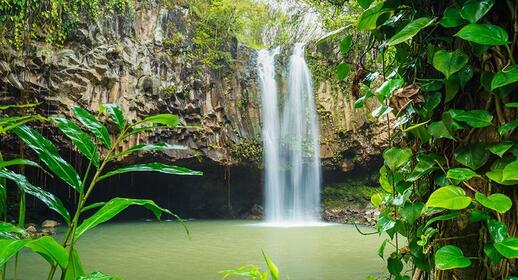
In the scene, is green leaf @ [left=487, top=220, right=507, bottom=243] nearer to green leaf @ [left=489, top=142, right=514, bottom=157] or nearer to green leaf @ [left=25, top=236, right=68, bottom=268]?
green leaf @ [left=489, top=142, right=514, bottom=157]

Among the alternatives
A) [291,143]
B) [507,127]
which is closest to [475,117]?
[507,127]

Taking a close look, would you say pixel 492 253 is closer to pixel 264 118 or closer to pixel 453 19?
pixel 453 19

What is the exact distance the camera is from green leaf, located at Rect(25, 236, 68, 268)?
0.51 metres

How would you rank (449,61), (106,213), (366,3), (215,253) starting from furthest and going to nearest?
(215,253) < (366,3) < (449,61) < (106,213)

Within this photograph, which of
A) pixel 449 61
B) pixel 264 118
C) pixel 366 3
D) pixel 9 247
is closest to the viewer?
pixel 9 247

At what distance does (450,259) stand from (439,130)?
27 centimetres

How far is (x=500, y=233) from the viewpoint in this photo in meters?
0.76

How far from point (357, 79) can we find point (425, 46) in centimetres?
29

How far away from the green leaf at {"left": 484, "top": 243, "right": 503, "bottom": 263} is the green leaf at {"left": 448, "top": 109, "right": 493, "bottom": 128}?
0.23 m

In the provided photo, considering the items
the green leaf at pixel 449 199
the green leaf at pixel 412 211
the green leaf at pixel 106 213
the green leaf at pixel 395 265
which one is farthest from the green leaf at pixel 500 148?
the green leaf at pixel 106 213

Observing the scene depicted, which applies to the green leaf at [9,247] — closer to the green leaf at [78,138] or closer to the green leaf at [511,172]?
the green leaf at [78,138]

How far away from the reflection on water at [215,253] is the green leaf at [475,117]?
3.02m

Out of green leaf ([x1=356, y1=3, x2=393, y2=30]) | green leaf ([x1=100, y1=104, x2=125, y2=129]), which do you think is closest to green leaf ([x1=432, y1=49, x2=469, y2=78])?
green leaf ([x1=356, y1=3, x2=393, y2=30])

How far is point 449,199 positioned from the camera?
0.76 meters
